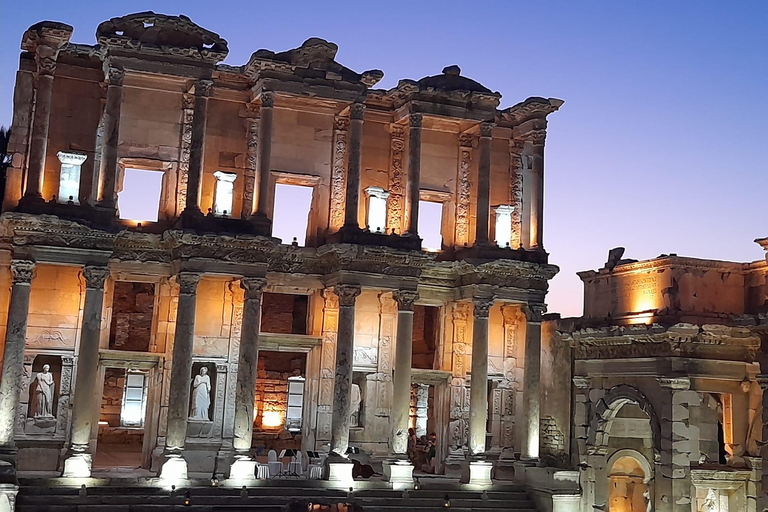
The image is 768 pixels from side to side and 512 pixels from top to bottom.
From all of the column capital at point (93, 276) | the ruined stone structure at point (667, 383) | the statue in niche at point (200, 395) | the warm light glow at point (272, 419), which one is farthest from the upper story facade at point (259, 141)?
the warm light glow at point (272, 419)

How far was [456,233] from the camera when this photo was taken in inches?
1061

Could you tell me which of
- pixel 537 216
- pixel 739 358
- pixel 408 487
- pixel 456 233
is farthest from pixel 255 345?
pixel 739 358

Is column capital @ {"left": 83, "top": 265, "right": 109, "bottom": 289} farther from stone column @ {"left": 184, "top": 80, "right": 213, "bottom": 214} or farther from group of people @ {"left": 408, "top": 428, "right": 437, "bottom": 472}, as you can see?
group of people @ {"left": 408, "top": 428, "right": 437, "bottom": 472}

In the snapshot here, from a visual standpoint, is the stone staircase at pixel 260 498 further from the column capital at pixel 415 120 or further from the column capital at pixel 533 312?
the column capital at pixel 415 120

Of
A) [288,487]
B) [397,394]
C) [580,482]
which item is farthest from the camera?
[580,482]

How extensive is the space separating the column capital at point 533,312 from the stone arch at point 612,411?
271 cm

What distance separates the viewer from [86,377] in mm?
22141

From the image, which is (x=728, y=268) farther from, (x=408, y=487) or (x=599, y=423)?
(x=408, y=487)

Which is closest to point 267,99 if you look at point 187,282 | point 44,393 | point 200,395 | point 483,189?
point 187,282

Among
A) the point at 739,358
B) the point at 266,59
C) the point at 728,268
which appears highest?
the point at 266,59

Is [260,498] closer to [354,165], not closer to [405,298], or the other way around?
[405,298]

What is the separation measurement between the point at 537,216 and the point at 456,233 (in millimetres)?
2311

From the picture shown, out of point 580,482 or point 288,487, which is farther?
point 580,482

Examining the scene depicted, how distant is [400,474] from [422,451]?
15.2 feet
